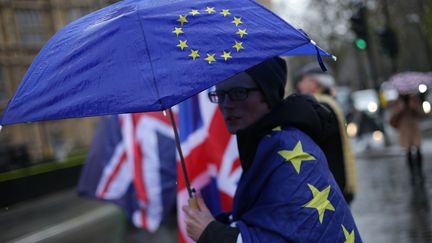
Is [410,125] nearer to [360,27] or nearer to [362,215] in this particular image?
[362,215]

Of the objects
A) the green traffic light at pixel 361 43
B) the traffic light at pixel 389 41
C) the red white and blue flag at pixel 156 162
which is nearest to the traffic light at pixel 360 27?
the green traffic light at pixel 361 43

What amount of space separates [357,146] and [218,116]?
15.3 metres

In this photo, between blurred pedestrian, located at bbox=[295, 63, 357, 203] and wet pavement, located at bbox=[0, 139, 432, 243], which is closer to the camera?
blurred pedestrian, located at bbox=[295, 63, 357, 203]

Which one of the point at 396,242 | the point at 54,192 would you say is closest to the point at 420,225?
the point at 396,242

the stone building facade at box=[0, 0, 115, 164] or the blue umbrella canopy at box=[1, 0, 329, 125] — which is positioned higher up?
the stone building facade at box=[0, 0, 115, 164]

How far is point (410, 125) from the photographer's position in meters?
10.4

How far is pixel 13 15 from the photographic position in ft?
109

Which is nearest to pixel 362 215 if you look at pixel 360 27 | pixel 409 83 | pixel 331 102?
pixel 409 83

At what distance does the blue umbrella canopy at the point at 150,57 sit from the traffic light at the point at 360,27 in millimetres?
14467

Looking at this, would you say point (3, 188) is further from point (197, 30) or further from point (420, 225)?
point (197, 30)

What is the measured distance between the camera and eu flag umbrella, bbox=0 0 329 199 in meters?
1.76

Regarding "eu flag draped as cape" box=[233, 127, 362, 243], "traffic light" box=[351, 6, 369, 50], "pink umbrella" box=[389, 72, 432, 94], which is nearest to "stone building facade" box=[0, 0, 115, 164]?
"traffic light" box=[351, 6, 369, 50]

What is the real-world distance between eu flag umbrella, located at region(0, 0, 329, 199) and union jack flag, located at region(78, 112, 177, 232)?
3147 mm

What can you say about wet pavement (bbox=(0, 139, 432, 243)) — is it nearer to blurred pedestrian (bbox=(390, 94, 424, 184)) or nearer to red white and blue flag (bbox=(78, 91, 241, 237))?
blurred pedestrian (bbox=(390, 94, 424, 184))
